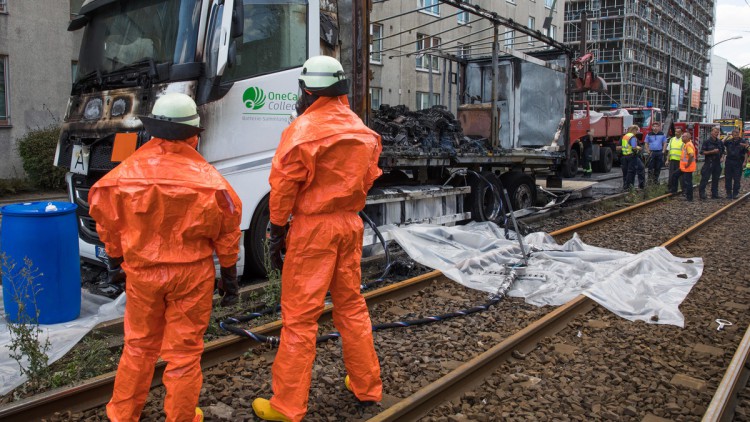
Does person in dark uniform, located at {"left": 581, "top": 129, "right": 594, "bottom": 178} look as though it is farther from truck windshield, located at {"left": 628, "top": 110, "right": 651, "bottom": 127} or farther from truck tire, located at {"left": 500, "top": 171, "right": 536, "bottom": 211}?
truck tire, located at {"left": 500, "top": 171, "right": 536, "bottom": 211}

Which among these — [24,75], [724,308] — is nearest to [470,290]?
[724,308]

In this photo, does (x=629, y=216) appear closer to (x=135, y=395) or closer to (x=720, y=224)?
(x=720, y=224)

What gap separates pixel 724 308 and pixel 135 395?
544cm

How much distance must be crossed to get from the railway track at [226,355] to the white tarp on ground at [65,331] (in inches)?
20.2

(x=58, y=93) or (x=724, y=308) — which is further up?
(x=58, y=93)

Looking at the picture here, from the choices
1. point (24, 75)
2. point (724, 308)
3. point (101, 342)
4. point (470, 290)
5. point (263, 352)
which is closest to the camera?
point (101, 342)

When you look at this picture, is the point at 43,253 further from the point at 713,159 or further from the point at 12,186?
the point at 713,159

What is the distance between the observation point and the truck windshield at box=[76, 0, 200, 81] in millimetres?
5359

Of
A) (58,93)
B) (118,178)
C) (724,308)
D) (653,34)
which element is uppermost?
(653,34)

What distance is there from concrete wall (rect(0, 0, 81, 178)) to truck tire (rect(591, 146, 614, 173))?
1891 cm

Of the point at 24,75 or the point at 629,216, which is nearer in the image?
the point at 629,216

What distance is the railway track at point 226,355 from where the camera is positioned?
3.35 meters

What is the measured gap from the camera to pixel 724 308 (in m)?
5.95

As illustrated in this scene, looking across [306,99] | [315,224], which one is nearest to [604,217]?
[306,99]
